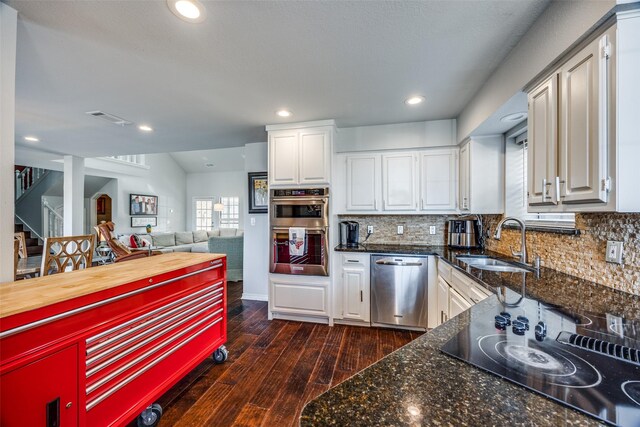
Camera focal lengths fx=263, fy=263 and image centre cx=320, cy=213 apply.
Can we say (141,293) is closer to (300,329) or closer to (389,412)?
(389,412)

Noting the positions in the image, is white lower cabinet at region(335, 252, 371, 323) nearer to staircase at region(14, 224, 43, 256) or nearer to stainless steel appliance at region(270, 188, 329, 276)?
stainless steel appliance at region(270, 188, 329, 276)

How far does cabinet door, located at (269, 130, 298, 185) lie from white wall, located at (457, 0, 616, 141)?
1896mm

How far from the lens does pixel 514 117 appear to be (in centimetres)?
213

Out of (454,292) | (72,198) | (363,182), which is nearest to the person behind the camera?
(454,292)

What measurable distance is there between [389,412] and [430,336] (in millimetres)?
435

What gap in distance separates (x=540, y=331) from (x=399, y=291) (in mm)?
2029

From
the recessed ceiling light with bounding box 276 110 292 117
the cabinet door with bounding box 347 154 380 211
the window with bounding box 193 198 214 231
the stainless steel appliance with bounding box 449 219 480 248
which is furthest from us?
the window with bounding box 193 198 214 231

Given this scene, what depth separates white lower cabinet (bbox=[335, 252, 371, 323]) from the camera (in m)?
2.95

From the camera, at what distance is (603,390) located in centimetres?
57

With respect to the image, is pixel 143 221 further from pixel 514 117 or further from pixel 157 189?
pixel 514 117

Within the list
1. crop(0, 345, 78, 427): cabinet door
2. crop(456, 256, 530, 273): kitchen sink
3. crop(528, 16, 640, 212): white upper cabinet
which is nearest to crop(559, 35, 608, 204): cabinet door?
crop(528, 16, 640, 212): white upper cabinet

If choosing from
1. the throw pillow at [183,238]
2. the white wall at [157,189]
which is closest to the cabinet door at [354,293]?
the throw pillow at [183,238]

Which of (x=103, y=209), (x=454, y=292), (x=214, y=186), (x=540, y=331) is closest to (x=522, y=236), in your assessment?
(x=454, y=292)

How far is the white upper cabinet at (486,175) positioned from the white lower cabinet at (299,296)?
1.80 meters
